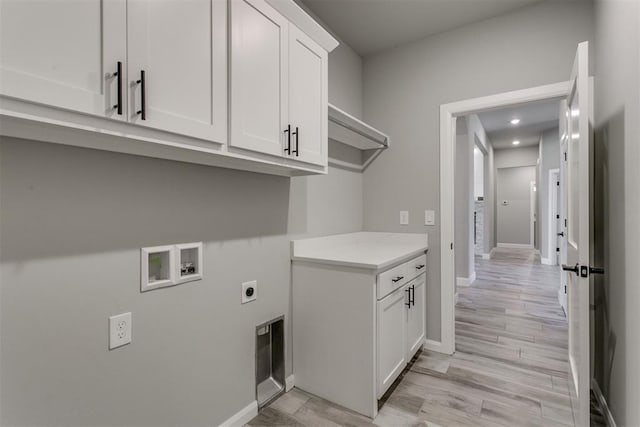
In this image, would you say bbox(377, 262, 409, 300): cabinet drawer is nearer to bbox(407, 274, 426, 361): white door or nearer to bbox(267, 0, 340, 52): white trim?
bbox(407, 274, 426, 361): white door

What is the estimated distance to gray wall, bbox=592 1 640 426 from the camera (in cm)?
134

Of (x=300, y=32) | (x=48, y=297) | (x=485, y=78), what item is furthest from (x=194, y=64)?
(x=485, y=78)

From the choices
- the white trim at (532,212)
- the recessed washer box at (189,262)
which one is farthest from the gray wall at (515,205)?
the recessed washer box at (189,262)

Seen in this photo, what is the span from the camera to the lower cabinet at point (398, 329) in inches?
73.5

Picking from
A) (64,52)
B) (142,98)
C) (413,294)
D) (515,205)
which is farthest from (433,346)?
(515,205)

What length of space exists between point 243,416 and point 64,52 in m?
1.85

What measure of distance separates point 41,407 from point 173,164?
1002 mm

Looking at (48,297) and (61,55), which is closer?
(61,55)

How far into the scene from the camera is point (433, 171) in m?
2.69

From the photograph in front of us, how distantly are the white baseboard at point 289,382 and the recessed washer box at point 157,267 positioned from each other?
1.12 meters

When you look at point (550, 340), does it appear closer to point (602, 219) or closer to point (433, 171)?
point (602, 219)

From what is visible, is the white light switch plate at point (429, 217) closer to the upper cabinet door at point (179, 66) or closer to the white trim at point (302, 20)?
the white trim at point (302, 20)

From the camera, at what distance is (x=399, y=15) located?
2.43 m

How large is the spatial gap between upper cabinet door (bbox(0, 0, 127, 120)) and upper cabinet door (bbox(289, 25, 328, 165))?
0.86 meters
